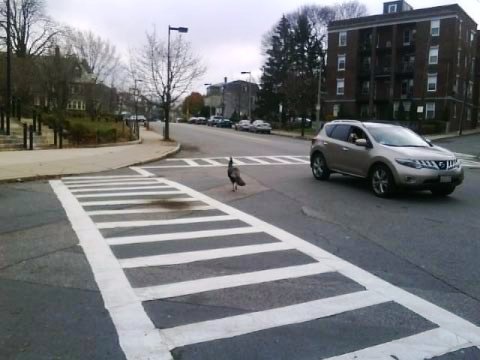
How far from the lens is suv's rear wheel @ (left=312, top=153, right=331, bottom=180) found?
1373cm

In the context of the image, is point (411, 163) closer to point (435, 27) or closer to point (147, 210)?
point (147, 210)

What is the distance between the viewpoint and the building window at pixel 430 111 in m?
54.3

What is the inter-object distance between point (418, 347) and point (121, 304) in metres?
2.64

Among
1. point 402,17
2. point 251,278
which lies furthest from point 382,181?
point 402,17

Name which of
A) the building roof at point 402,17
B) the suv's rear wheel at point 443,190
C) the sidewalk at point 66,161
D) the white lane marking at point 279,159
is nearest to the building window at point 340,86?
the building roof at point 402,17

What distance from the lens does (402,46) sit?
5703cm

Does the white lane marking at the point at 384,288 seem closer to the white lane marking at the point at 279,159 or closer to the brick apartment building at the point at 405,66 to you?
the white lane marking at the point at 279,159

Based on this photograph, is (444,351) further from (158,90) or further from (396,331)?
(158,90)

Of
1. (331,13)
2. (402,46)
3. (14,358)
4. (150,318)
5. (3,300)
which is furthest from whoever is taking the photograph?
(331,13)

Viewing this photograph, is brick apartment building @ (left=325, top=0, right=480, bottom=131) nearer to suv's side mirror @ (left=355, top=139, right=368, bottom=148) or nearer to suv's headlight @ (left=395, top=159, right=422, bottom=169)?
suv's side mirror @ (left=355, top=139, right=368, bottom=148)

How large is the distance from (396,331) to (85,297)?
291 centimetres

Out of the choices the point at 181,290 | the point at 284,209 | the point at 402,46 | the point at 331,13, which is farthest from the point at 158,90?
the point at 331,13

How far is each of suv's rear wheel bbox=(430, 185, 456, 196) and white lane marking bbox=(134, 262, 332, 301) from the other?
20.3 ft

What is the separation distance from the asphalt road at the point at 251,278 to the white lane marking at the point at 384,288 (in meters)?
→ 0.03
